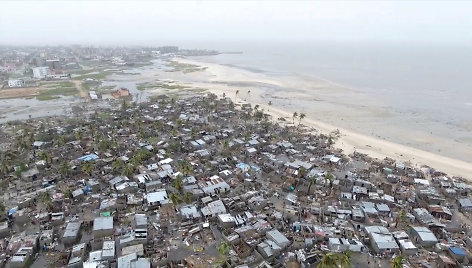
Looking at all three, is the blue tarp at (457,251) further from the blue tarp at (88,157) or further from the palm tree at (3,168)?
the palm tree at (3,168)

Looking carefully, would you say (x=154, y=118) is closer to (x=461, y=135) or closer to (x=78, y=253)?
(x=78, y=253)

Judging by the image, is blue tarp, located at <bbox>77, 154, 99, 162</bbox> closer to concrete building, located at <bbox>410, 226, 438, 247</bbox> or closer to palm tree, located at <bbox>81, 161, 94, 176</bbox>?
palm tree, located at <bbox>81, 161, 94, 176</bbox>

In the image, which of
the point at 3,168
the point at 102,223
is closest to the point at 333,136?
the point at 102,223

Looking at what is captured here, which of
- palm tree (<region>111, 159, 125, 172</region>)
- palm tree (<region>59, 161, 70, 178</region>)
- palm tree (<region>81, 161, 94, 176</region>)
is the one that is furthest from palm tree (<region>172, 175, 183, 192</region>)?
palm tree (<region>59, 161, 70, 178</region>)

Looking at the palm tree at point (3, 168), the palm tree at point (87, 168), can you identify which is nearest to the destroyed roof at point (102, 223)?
the palm tree at point (87, 168)

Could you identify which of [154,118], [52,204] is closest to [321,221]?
[52,204]
